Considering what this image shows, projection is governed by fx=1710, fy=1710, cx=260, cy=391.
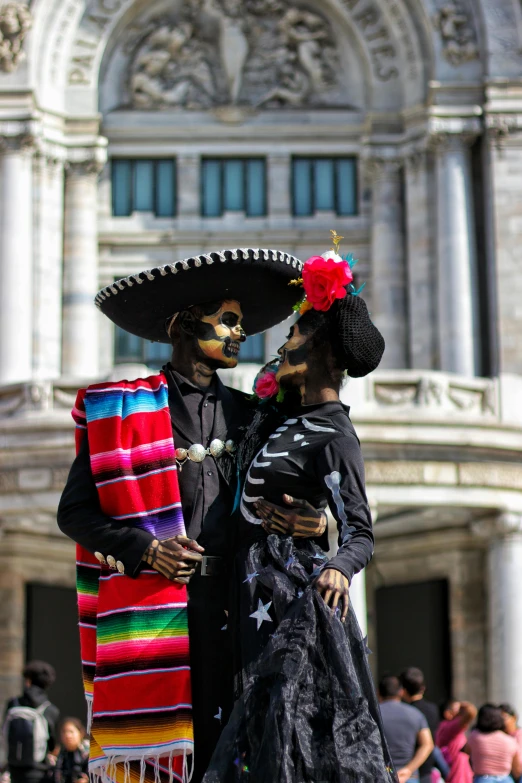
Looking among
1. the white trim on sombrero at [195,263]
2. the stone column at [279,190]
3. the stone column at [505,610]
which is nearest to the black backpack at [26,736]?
the white trim on sombrero at [195,263]

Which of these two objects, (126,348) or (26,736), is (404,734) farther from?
(126,348)

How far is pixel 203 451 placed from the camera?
7293 mm

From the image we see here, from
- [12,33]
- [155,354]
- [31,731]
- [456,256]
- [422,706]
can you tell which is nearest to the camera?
[31,731]

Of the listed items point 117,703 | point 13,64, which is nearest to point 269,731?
point 117,703

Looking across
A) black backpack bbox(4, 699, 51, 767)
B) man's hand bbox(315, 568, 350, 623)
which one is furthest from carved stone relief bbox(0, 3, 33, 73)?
man's hand bbox(315, 568, 350, 623)

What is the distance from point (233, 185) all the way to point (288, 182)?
1.03 m

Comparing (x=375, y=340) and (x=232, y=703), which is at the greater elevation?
(x=375, y=340)

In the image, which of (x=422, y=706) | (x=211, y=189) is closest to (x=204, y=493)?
(x=422, y=706)

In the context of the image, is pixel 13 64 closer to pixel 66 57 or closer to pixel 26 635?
pixel 66 57

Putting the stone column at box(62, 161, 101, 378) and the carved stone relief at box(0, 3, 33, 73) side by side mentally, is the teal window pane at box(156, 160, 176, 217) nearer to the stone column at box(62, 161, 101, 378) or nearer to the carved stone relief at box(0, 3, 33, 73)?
the stone column at box(62, 161, 101, 378)

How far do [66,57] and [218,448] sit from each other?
81.4 feet

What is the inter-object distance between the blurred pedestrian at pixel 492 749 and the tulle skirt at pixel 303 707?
296 inches

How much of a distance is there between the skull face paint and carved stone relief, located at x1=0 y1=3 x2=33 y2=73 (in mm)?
23572

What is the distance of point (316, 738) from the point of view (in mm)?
6469
